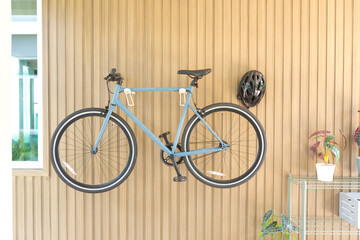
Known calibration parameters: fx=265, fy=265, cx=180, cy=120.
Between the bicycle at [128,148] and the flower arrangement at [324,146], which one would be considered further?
the bicycle at [128,148]

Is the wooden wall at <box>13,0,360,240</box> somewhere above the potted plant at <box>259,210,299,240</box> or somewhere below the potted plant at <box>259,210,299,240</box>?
above

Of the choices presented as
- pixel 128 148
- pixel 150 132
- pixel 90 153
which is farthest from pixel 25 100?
pixel 150 132

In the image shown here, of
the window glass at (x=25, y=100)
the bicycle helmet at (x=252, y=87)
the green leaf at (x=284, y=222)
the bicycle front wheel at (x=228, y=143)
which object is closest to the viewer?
the green leaf at (x=284, y=222)

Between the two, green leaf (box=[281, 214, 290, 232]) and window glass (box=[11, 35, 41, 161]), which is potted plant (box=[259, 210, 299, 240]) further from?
window glass (box=[11, 35, 41, 161])

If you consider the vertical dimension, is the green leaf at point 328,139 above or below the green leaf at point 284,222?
above

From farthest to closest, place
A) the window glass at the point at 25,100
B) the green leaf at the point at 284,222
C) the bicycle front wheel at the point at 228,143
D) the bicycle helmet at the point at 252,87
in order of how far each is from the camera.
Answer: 1. the window glass at the point at 25,100
2. the bicycle front wheel at the point at 228,143
3. the bicycle helmet at the point at 252,87
4. the green leaf at the point at 284,222

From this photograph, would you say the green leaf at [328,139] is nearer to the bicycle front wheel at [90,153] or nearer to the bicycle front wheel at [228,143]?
the bicycle front wheel at [228,143]

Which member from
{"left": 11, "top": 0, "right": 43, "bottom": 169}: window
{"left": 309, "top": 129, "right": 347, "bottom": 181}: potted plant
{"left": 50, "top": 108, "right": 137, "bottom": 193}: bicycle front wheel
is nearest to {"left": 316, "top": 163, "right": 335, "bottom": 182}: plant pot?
{"left": 309, "top": 129, "right": 347, "bottom": 181}: potted plant

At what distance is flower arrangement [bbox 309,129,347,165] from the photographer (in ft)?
6.21

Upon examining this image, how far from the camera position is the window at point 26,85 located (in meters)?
2.17

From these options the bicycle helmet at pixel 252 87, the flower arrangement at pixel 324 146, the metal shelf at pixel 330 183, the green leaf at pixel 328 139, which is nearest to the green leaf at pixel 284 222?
the metal shelf at pixel 330 183

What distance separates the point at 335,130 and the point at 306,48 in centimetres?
69

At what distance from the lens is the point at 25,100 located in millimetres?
2229

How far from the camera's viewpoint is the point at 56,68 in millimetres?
2121
